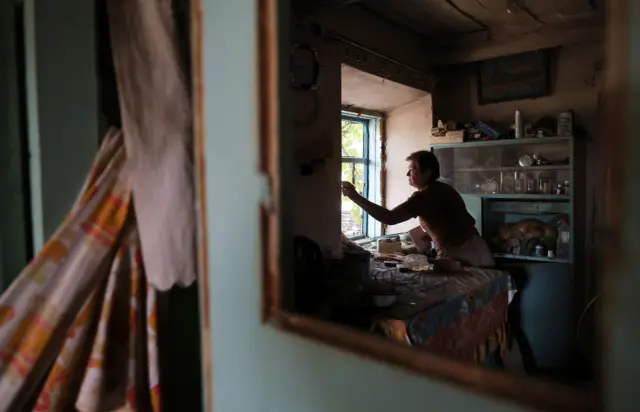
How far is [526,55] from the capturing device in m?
3.22

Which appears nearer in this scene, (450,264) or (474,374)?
(474,374)

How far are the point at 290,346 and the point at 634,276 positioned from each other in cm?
42

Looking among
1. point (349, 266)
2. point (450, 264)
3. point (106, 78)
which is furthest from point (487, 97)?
point (106, 78)

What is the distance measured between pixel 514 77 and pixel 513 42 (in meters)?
0.30

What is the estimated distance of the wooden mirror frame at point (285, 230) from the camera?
390mm

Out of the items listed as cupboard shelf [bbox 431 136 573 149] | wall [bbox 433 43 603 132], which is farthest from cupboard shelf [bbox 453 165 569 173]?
wall [bbox 433 43 603 132]

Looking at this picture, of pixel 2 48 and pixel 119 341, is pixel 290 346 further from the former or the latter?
pixel 2 48

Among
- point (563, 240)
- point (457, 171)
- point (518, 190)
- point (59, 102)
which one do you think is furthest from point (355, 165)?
point (59, 102)

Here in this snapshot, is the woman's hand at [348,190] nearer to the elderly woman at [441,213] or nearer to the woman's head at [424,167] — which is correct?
the elderly woman at [441,213]

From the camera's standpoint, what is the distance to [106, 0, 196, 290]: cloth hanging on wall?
796mm

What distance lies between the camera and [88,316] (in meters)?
0.83

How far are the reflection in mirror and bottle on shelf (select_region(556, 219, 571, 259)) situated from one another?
0.01 meters

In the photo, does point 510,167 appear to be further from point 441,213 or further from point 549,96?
point 441,213

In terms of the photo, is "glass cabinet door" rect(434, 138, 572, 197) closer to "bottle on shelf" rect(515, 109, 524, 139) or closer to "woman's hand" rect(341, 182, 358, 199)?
"bottle on shelf" rect(515, 109, 524, 139)
